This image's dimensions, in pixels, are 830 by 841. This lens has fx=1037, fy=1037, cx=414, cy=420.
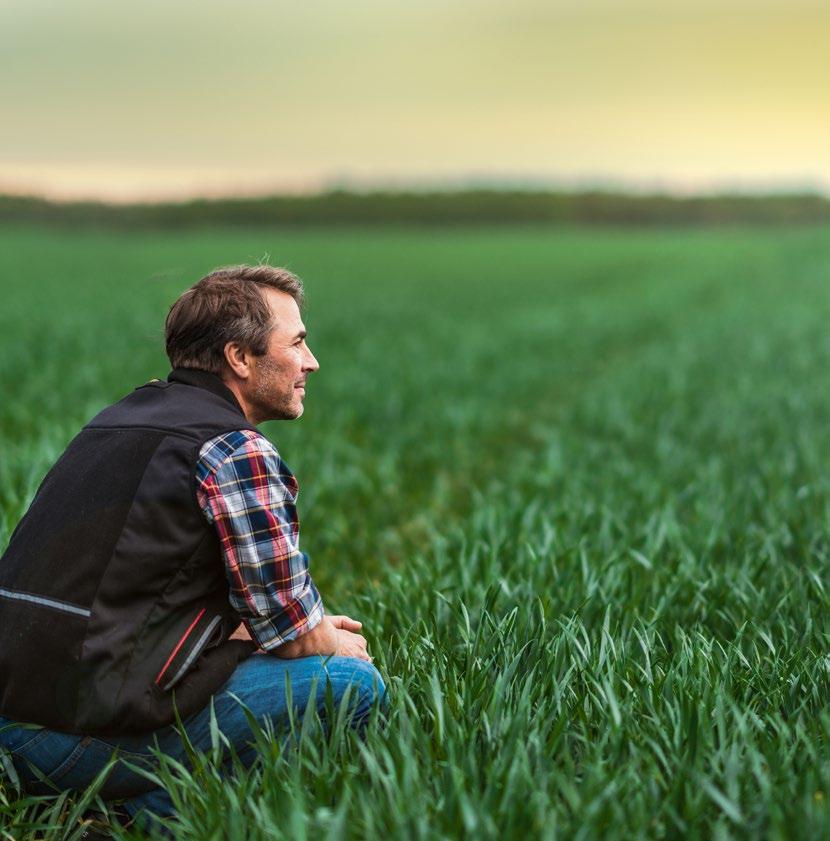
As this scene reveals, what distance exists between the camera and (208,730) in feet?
8.91

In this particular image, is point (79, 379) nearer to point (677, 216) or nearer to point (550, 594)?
point (550, 594)

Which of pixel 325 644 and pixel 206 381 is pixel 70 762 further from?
pixel 206 381

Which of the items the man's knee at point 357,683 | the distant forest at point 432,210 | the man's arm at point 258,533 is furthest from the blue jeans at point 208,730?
the distant forest at point 432,210

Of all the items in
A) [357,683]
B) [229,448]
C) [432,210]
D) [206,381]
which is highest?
[206,381]

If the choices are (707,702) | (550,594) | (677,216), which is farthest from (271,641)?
(677,216)

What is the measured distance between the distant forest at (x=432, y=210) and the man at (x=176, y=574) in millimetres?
76132

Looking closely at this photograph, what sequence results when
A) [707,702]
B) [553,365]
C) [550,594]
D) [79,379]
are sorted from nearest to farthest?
[707,702]
[550,594]
[79,379]
[553,365]

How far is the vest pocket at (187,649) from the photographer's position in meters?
2.54

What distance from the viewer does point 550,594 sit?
380cm

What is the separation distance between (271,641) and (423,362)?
949 centimetres

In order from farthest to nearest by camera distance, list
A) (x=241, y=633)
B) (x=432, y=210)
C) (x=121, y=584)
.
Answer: (x=432, y=210) → (x=241, y=633) → (x=121, y=584)

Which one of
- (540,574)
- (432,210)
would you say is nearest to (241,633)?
(540,574)

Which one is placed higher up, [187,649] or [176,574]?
[176,574]

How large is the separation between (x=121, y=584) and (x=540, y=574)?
6.49 feet
